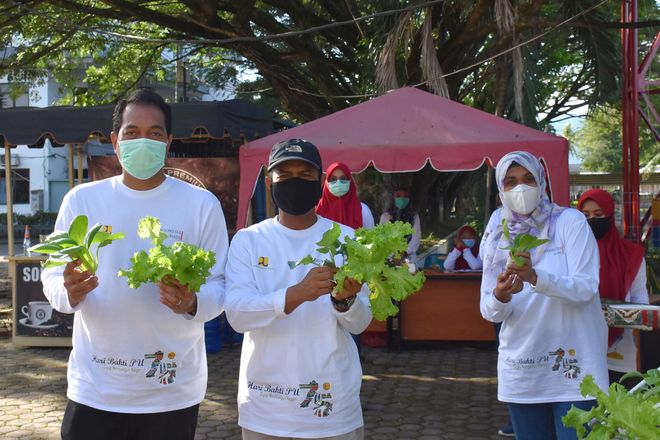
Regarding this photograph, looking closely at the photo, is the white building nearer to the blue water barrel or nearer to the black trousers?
the blue water barrel

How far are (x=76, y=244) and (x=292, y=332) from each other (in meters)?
0.79

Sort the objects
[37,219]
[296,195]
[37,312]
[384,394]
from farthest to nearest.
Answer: [37,219]
[37,312]
[384,394]
[296,195]

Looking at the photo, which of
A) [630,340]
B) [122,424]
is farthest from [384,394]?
[122,424]

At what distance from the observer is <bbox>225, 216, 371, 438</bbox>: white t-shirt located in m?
2.70

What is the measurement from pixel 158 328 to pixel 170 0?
48.5ft

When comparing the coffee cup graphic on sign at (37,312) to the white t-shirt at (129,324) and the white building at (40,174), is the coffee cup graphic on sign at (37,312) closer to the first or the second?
the white t-shirt at (129,324)

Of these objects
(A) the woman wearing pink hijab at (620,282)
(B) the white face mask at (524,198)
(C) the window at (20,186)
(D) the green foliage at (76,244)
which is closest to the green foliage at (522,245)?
(B) the white face mask at (524,198)

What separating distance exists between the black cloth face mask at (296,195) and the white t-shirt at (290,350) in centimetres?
12

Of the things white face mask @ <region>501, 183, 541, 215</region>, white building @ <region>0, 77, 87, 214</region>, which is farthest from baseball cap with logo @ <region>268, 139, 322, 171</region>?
white building @ <region>0, 77, 87, 214</region>

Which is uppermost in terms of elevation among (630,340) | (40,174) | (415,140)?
(40,174)

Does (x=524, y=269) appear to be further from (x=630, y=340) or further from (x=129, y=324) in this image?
(x=630, y=340)

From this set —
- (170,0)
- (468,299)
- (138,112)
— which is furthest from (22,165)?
(138,112)

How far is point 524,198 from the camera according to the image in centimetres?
352

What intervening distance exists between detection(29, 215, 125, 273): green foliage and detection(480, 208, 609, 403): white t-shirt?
1694mm
